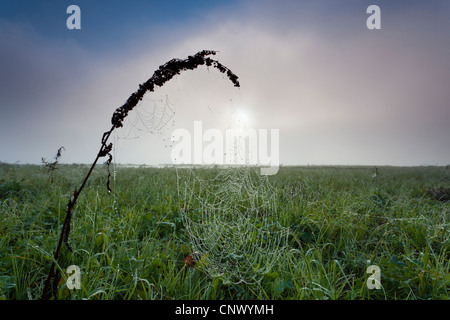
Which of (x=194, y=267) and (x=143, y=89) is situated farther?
(x=194, y=267)

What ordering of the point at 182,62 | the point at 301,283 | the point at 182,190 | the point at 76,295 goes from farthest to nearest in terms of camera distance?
the point at 182,190
the point at 301,283
the point at 76,295
the point at 182,62

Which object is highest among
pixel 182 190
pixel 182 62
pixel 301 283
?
pixel 182 62

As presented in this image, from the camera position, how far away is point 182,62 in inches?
77.0

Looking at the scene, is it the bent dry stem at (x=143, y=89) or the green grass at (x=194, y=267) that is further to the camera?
the green grass at (x=194, y=267)

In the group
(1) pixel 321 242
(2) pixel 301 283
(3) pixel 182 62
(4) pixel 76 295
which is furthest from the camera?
(1) pixel 321 242

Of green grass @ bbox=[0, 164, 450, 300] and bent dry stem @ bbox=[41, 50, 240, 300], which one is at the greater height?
bent dry stem @ bbox=[41, 50, 240, 300]

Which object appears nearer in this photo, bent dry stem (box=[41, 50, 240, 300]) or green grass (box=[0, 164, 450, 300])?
bent dry stem (box=[41, 50, 240, 300])

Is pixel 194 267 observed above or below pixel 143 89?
below

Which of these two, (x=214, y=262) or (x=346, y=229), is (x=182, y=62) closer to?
(x=214, y=262)

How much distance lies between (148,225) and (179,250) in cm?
109

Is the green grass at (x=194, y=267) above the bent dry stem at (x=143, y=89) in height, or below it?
below
